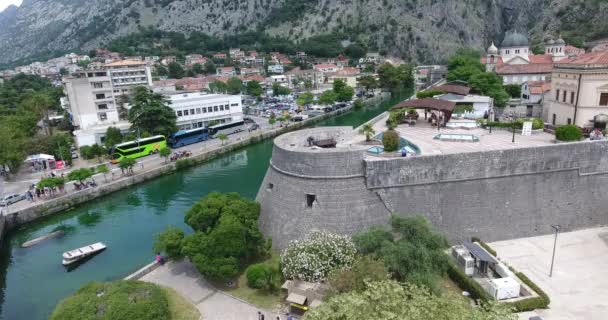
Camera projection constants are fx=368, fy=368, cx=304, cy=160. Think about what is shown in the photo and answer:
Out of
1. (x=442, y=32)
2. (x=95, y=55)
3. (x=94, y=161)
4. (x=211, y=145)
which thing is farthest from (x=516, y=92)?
(x=95, y=55)

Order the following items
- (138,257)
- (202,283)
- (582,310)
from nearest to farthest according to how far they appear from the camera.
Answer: (582,310)
(202,283)
(138,257)

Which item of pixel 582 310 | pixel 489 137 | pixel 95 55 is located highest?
pixel 95 55

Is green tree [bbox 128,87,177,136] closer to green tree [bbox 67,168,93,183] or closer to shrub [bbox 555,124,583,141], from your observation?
green tree [bbox 67,168,93,183]

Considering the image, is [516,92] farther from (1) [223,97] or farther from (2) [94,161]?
(2) [94,161]

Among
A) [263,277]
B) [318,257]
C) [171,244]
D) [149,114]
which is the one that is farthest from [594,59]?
[149,114]

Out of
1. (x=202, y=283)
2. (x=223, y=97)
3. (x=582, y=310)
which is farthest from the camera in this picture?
(x=223, y=97)

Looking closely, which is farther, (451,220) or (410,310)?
(451,220)

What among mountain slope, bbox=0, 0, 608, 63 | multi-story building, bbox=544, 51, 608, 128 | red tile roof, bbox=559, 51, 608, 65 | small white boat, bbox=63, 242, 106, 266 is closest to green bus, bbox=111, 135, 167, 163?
small white boat, bbox=63, 242, 106, 266

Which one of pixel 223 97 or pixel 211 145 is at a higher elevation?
pixel 223 97
